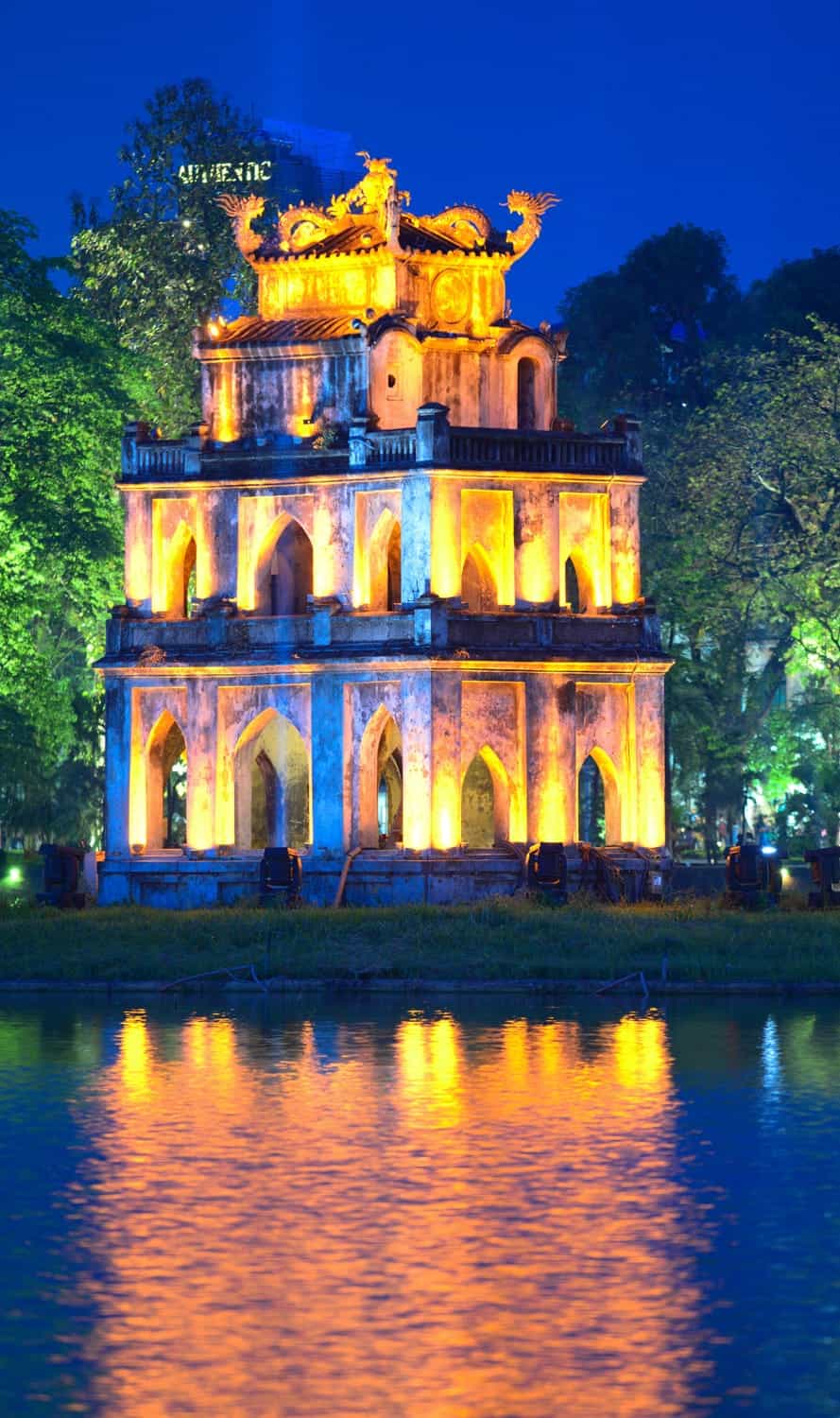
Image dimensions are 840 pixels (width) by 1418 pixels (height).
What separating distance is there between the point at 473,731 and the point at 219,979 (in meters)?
12.5

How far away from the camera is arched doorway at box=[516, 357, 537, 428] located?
172ft

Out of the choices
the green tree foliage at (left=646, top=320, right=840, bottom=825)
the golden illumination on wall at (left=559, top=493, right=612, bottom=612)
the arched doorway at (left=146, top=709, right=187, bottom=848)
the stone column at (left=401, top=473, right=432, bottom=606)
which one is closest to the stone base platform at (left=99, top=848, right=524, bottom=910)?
the arched doorway at (left=146, top=709, right=187, bottom=848)

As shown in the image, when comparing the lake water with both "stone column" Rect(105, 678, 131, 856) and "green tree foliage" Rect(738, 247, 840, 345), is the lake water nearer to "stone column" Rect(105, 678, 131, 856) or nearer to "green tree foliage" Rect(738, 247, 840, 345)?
"stone column" Rect(105, 678, 131, 856)

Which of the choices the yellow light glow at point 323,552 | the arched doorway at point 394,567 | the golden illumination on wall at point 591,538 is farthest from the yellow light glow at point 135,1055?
the arched doorway at point 394,567

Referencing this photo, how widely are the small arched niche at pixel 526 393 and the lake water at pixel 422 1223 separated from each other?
24.0 meters

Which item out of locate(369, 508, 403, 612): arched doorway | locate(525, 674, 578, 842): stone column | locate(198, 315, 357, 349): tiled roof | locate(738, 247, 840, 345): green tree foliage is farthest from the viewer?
locate(738, 247, 840, 345): green tree foliage

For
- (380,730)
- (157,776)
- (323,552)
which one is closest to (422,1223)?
(380,730)

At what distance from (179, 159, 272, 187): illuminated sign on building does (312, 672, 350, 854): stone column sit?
1225 inches

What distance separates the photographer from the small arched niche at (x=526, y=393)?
5256 cm

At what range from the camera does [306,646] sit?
160 feet

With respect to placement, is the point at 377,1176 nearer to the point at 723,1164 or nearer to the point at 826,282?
the point at 723,1164

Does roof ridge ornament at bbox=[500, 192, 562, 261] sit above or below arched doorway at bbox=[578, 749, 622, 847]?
above

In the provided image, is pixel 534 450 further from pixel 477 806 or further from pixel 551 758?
pixel 477 806

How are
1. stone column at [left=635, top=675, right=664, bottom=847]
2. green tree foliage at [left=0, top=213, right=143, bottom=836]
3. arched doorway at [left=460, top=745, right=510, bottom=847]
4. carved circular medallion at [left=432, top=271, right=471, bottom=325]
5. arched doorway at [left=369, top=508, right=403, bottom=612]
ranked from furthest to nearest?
1. green tree foliage at [left=0, top=213, right=143, bottom=836]
2. arched doorway at [left=460, top=745, right=510, bottom=847]
3. carved circular medallion at [left=432, top=271, right=471, bottom=325]
4. stone column at [left=635, top=675, right=664, bottom=847]
5. arched doorway at [left=369, top=508, right=403, bottom=612]
